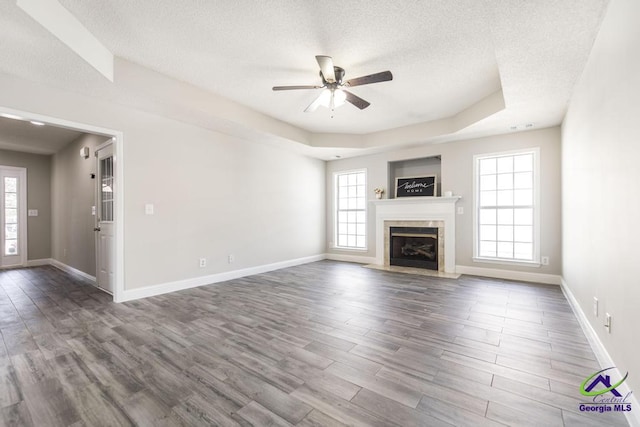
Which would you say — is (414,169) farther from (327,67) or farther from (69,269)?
(69,269)

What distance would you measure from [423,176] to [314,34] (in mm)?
4176

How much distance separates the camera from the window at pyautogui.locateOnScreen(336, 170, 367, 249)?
679 cm

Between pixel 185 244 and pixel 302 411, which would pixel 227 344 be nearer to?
pixel 302 411

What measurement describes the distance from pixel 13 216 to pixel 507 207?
10322 millimetres

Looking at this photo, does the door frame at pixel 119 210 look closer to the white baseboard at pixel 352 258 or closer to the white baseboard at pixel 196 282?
the white baseboard at pixel 196 282

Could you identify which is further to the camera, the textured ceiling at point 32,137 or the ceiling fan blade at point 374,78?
the textured ceiling at point 32,137

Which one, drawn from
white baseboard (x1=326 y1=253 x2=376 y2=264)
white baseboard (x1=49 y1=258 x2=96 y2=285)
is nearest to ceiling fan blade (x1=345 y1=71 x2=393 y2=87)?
white baseboard (x1=326 y1=253 x2=376 y2=264)

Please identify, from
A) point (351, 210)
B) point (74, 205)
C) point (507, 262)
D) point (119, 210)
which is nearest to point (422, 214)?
point (507, 262)

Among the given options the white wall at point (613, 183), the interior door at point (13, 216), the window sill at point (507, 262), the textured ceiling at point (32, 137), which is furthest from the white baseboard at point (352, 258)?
the interior door at point (13, 216)

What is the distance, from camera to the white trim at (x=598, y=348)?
1.44 meters

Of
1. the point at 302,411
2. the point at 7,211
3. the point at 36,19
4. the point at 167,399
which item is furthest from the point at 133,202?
the point at 7,211

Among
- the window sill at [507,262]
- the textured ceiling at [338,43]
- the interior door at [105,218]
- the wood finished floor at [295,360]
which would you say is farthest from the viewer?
the window sill at [507,262]

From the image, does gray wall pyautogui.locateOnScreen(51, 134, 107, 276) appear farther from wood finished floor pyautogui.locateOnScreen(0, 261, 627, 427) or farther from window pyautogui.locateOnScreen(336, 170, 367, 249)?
window pyautogui.locateOnScreen(336, 170, 367, 249)

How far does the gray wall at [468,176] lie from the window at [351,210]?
18cm
